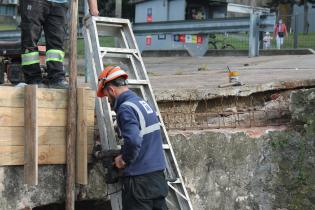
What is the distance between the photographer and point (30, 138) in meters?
4.45

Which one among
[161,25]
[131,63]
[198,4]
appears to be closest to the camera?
[131,63]

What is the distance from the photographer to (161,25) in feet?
44.0

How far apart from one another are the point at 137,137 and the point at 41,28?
192 cm

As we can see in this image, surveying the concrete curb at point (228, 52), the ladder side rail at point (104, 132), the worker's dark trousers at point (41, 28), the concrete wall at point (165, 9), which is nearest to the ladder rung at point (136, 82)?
the ladder side rail at point (104, 132)

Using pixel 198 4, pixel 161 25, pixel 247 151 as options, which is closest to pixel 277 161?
pixel 247 151

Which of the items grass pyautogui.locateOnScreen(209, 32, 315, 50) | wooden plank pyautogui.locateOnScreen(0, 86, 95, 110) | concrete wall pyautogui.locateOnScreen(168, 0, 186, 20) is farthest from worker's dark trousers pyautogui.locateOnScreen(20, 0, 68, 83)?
concrete wall pyautogui.locateOnScreen(168, 0, 186, 20)

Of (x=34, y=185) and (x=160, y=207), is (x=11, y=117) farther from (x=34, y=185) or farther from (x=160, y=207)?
(x=160, y=207)

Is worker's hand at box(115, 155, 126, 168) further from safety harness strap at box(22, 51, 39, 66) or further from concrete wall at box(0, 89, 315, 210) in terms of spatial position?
safety harness strap at box(22, 51, 39, 66)

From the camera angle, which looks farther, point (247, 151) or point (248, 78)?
point (248, 78)

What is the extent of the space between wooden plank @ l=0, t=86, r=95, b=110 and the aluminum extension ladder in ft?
0.88

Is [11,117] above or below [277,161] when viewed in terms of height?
above

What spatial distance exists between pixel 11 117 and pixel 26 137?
0.22 metres

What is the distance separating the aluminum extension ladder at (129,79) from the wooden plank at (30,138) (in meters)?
0.70

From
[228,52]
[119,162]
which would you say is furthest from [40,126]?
[228,52]
